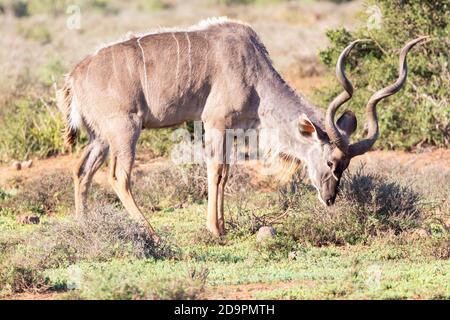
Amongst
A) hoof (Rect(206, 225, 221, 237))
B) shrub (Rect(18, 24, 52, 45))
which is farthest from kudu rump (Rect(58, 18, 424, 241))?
shrub (Rect(18, 24, 52, 45))

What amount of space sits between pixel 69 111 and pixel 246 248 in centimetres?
238

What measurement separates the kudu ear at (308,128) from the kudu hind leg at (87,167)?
1.99 metres

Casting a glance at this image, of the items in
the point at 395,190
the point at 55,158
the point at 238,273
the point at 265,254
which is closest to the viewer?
the point at 238,273

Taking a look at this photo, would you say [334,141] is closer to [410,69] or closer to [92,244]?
[92,244]

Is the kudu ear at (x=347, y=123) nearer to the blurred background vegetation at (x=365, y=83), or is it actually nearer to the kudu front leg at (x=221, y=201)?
the kudu front leg at (x=221, y=201)

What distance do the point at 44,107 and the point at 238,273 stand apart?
684cm

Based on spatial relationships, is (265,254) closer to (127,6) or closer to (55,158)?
(55,158)

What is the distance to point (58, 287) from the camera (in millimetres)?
7551

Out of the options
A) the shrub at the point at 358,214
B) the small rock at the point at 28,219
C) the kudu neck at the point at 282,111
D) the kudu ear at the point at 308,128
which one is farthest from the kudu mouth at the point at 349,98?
the small rock at the point at 28,219

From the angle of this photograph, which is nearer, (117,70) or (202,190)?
(117,70)

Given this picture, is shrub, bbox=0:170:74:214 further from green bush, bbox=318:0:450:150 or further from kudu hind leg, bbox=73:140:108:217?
green bush, bbox=318:0:450:150

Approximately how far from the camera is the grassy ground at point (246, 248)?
24.0 feet
